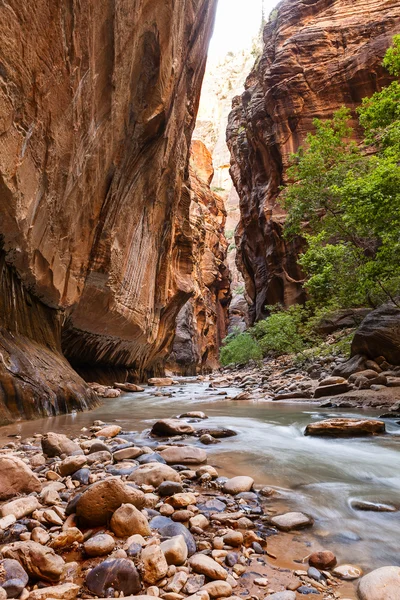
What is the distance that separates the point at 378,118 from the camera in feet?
29.9

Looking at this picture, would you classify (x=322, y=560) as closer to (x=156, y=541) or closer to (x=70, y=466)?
(x=156, y=541)

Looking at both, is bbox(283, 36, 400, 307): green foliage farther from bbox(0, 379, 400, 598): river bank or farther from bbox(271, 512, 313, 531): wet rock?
bbox(271, 512, 313, 531): wet rock

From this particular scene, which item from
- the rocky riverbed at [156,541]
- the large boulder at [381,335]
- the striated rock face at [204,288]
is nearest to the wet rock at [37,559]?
the rocky riverbed at [156,541]

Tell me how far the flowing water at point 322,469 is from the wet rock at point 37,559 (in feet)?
4.24

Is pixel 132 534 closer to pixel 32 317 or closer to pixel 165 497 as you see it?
pixel 165 497

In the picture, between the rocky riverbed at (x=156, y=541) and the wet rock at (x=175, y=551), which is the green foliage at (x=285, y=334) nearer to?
the rocky riverbed at (x=156, y=541)

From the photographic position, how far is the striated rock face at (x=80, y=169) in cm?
483

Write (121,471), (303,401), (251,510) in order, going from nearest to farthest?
(251,510) → (121,471) → (303,401)

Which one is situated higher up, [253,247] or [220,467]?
[253,247]

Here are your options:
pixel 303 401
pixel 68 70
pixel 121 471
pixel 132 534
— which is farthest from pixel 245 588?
pixel 303 401

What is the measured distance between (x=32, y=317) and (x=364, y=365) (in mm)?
7490

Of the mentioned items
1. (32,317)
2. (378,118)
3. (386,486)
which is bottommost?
(386,486)

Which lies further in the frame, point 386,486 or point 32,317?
point 32,317

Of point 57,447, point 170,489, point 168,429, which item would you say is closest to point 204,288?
point 168,429
